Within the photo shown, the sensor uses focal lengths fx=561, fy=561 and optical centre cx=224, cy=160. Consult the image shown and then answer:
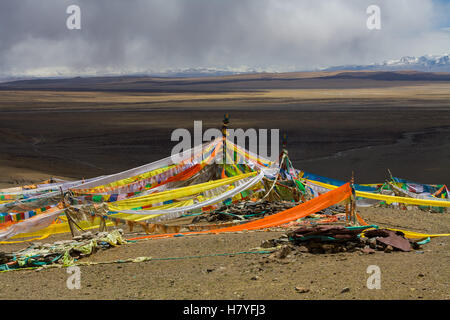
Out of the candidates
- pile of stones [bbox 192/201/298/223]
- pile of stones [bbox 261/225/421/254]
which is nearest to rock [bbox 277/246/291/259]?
pile of stones [bbox 261/225/421/254]

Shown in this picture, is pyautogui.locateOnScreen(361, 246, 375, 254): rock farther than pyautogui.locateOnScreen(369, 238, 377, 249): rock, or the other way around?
pyautogui.locateOnScreen(369, 238, 377, 249): rock

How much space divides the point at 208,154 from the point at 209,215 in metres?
3.22

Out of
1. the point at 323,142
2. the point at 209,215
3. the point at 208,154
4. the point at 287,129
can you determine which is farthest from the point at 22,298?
the point at 287,129

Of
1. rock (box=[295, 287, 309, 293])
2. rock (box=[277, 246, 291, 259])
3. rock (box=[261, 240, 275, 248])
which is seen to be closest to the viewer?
rock (box=[295, 287, 309, 293])

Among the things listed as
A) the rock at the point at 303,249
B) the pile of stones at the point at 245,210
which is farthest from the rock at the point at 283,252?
the pile of stones at the point at 245,210

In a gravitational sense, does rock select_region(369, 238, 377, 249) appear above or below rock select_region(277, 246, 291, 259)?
above

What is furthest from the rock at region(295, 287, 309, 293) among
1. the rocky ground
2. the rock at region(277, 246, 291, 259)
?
the rock at region(277, 246, 291, 259)

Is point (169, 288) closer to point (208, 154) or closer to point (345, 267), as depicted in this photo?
point (345, 267)

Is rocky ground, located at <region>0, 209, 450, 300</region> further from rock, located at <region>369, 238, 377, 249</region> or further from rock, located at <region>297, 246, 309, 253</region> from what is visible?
rock, located at <region>369, 238, 377, 249</region>

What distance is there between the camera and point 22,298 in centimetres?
782

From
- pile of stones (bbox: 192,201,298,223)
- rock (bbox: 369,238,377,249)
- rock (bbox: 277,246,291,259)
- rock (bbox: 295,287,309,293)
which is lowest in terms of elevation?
rock (bbox: 295,287,309,293)

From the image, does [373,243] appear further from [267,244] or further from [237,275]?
[237,275]

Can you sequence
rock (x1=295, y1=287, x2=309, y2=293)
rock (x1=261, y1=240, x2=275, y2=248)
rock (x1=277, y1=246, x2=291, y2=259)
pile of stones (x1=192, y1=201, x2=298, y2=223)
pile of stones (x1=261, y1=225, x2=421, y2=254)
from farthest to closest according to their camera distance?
pile of stones (x1=192, y1=201, x2=298, y2=223) → rock (x1=261, y1=240, x2=275, y2=248) → pile of stones (x1=261, y1=225, x2=421, y2=254) → rock (x1=277, y1=246, x2=291, y2=259) → rock (x1=295, y1=287, x2=309, y2=293)

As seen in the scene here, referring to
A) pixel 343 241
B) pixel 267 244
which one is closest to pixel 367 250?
pixel 343 241
